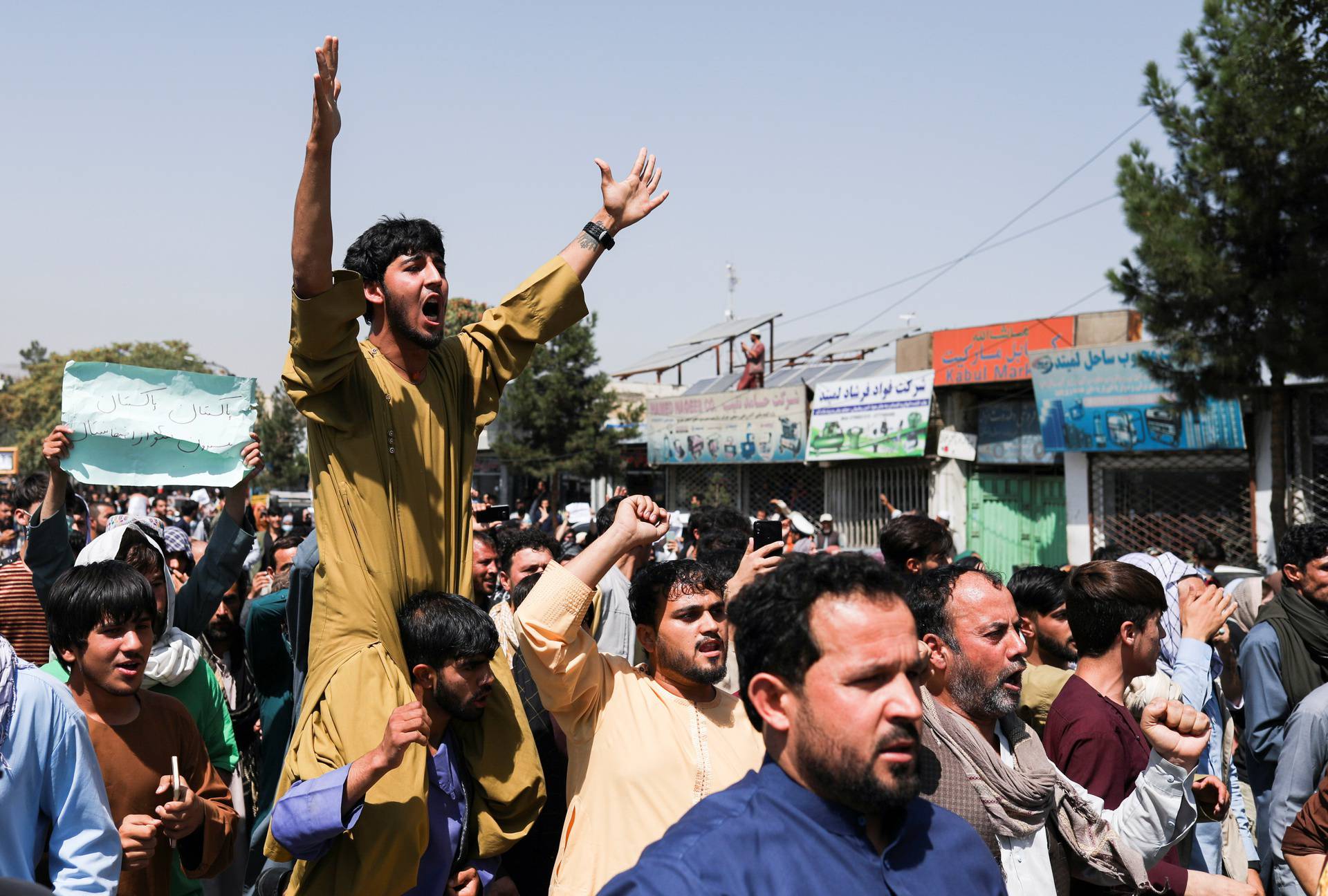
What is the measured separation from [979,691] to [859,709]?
1261 mm

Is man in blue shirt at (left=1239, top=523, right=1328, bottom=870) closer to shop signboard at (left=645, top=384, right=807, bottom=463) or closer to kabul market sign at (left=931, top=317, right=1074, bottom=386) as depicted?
kabul market sign at (left=931, top=317, right=1074, bottom=386)

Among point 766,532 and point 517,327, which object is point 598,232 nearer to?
point 517,327

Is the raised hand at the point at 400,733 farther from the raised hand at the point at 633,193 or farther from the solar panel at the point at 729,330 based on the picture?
the solar panel at the point at 729,330

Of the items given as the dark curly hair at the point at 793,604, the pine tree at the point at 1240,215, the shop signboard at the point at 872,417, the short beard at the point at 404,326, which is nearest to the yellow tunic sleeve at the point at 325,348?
the short beard at the point at 404,326

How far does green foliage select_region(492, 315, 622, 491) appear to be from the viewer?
26359 mm

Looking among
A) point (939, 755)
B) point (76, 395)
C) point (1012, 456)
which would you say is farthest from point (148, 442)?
point (1012, 456)

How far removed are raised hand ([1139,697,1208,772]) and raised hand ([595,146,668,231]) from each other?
1875 mm

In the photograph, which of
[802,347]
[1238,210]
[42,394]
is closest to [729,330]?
[802,347]

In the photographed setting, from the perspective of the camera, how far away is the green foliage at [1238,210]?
403 inches

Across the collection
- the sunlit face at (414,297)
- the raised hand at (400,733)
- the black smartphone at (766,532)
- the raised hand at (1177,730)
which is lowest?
the raised hand at (1177,730)

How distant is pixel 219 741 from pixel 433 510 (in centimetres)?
→ 126

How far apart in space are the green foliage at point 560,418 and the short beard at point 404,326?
76.0 feet

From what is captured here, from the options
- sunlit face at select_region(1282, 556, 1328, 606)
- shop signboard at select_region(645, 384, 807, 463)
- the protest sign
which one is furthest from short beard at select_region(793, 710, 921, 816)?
shop signboard at select_region(645, 384, 807, 463)

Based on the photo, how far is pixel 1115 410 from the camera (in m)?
14.0
